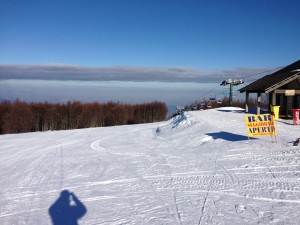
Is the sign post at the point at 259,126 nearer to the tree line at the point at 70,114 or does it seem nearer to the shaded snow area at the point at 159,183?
the shaded snow area at the point at 159,183

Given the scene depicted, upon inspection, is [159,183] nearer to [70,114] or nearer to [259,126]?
[259,126]

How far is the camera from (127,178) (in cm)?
880

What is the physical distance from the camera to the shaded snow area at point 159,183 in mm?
6012

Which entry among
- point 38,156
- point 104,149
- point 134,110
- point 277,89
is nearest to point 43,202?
point 38,156

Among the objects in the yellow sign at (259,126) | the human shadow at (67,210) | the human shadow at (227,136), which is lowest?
the human shadow at (67,210)

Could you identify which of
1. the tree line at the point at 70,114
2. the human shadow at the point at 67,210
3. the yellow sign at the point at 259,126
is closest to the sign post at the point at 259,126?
the yellow sign at the point at 259,126

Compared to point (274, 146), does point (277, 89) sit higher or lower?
higher

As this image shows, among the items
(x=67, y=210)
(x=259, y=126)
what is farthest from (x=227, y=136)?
(x=67, y=210)

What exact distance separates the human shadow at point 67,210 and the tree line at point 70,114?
22818mm

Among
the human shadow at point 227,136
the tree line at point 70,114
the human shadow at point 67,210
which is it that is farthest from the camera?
the tree line at point 70,114

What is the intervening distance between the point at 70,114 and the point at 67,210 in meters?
24.8

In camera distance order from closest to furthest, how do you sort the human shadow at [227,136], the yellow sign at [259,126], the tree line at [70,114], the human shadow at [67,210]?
1. the human shadow at [67,210]
2. the yellow sign at [259,126]
3. the human shadow at [227,136]
4. the tree line at [70,114]

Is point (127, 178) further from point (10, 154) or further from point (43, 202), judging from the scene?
point (10, 154)

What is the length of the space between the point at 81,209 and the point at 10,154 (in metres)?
8.82
